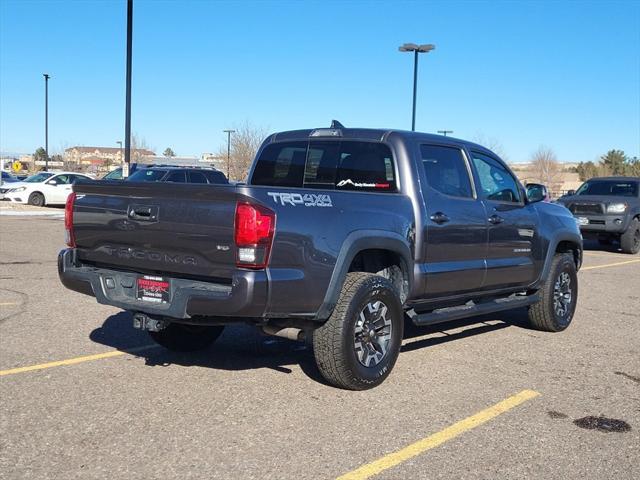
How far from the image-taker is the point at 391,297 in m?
5.29

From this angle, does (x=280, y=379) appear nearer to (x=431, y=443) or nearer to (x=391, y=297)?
(x=391, y=297)

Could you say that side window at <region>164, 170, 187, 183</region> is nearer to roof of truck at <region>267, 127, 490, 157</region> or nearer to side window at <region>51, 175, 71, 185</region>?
side window at <region>51, 175, 71, 185</region>

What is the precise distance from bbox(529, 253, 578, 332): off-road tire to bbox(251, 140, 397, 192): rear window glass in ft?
8.67

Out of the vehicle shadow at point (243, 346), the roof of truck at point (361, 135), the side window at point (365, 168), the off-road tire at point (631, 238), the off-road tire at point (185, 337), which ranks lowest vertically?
the vehicle shadow at point (243, 346)

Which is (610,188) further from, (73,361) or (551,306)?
(73,361)

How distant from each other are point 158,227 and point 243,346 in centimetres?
213

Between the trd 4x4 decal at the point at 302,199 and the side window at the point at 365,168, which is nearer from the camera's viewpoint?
the trd 4x4 decal at the point at 302,199

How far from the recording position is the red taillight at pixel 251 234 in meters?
4.33

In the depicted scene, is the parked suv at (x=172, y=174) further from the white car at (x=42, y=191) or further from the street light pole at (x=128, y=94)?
the white car at (x=42, y=191)

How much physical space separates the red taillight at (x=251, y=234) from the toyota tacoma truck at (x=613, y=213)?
1436 cm

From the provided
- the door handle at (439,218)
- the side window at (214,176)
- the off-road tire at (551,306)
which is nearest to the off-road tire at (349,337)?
the door handle at (439,218)

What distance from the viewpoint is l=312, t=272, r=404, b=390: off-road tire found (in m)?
4.90

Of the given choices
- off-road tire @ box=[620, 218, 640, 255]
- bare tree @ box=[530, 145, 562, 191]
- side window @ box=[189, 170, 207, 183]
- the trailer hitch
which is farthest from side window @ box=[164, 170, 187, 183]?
bare tree @ box=[530, 145, 562, 191]

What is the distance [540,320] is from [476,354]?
4.55 ft
